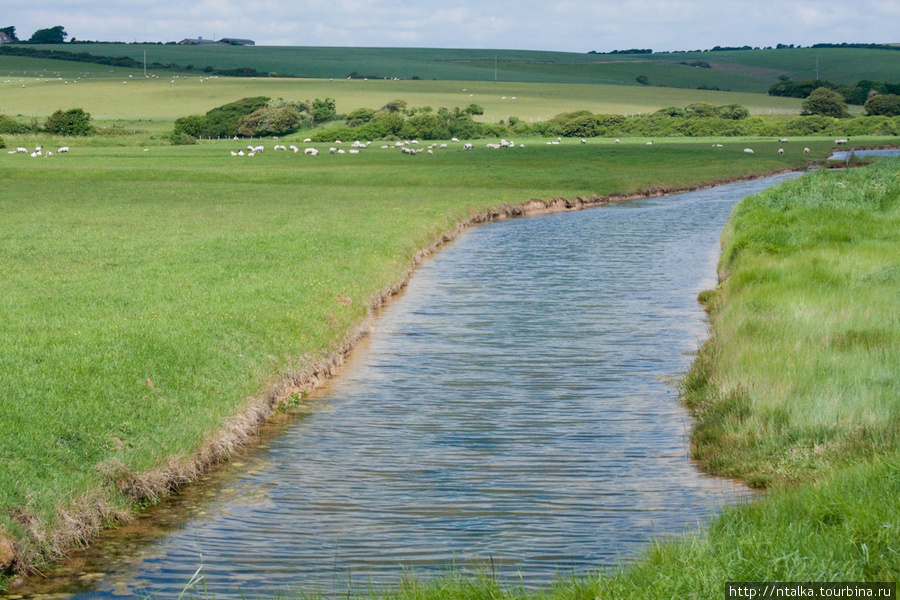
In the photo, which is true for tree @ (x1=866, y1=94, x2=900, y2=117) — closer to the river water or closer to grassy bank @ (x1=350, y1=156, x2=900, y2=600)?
grassy bank @ (x1=350, y1=156, x2=900, y2=600)

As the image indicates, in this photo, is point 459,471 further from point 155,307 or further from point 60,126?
point 60,126

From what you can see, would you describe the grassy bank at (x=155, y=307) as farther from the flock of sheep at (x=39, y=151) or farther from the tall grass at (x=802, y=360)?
the flock of sheep at (x=39, y=151)

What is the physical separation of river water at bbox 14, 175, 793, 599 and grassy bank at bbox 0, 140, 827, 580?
2.15 feet

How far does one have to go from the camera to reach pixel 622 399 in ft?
51.4

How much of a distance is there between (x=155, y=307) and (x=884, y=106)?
136143mm

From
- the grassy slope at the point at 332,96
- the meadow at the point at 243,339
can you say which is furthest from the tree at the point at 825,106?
the meadow at the point at 243,339

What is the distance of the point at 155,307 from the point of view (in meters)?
17.7

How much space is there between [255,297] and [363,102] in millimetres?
129169

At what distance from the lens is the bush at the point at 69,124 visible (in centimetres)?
10450

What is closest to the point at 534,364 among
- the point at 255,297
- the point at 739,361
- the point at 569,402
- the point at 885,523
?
the point at 569,402

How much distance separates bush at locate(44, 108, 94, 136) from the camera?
343 feet

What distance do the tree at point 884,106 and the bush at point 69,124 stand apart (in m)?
98.1

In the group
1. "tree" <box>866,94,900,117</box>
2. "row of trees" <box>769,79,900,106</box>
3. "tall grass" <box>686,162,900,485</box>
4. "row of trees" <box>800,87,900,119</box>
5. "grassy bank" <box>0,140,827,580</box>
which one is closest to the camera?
"grassy bank" <box>0,140,827,580</box>

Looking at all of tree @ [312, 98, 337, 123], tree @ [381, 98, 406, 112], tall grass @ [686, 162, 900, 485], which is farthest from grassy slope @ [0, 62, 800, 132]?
tall grass @ [686, 162, 900, 485]
